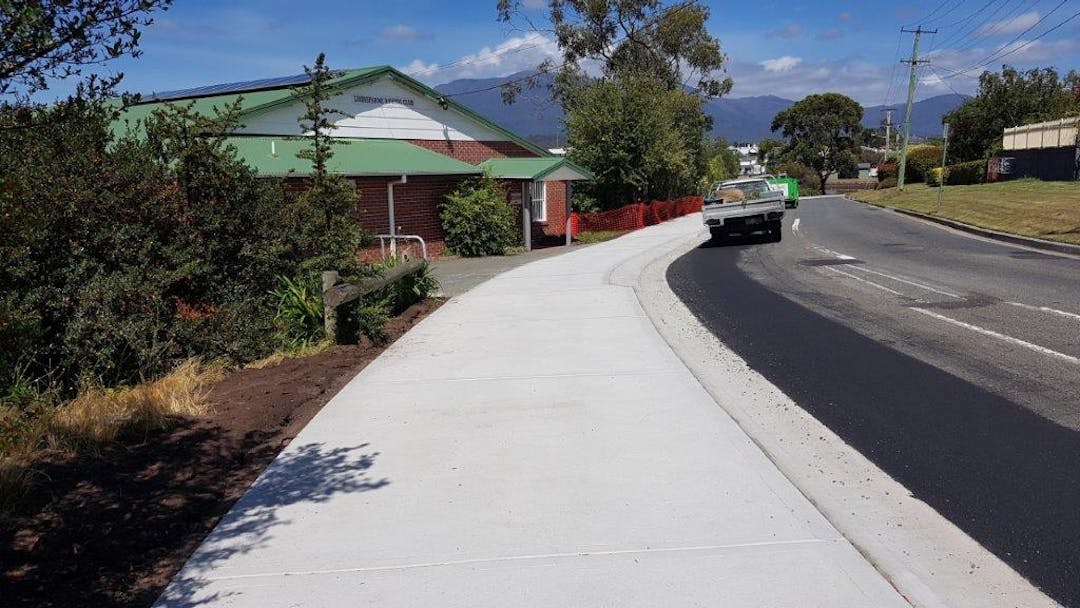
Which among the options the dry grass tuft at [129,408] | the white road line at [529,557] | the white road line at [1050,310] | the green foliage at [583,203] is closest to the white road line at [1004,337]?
the white road line at [1050,310]

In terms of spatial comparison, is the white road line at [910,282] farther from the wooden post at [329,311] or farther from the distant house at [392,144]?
the distant house at [392,144]

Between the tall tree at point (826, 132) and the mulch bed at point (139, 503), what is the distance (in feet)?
326

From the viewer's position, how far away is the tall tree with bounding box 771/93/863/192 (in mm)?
99312

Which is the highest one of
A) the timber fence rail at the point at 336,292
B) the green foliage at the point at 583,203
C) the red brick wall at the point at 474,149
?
the red brick wall at the point at 474,149

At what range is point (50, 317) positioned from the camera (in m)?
7.16

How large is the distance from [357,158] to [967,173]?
45630mm

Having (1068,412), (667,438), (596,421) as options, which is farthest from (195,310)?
(1068,412)

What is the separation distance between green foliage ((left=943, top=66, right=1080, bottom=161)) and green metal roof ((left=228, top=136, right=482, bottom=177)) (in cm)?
4462

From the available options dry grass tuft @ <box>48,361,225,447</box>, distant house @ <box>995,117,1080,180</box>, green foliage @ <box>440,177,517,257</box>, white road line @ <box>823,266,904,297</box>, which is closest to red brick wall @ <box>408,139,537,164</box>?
green foliage @ <box>440,177,517,257</box>

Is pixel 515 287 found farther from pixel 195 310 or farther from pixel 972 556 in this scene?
pixel 972 556

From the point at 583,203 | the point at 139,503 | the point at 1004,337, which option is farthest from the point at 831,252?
the point at 139,503

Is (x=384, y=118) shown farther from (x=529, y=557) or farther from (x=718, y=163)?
(x=718, y=163)

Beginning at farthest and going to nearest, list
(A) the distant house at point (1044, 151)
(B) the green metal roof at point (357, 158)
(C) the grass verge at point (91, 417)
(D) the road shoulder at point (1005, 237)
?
(A) the distant house at point (1044, 151) < (D) the road shoulder at point (1005, 237) < (B) the green metal roof at point (357, 158) < (C) the grass verge at point (91, 417)

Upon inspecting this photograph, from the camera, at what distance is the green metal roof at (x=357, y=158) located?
16531 millimetres
